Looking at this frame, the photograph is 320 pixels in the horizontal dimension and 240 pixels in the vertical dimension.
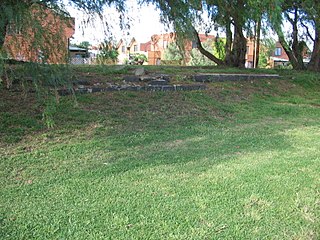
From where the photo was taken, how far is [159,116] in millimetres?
6594

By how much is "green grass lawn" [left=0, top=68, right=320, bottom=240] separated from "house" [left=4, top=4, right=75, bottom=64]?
3.97 feet

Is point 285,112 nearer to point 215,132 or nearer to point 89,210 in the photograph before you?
point 215,132

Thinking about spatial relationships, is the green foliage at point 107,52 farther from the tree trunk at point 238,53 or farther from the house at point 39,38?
the tree trunk at point 238,53

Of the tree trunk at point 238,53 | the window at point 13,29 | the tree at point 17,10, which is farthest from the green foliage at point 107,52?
the tree trunk at point 238,53

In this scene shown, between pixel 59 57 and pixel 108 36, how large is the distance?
46.9 inches

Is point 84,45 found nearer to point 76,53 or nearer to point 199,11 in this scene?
point 76,53

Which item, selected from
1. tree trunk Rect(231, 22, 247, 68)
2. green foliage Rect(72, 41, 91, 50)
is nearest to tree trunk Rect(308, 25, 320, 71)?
tree trunk Rect(231, 22, 247, 68)

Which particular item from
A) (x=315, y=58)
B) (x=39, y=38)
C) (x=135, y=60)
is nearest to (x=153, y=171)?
(x=39, y=38)

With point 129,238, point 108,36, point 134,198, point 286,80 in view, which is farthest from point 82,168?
point 286,80

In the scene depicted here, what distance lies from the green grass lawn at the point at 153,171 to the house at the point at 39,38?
1211 millimetres

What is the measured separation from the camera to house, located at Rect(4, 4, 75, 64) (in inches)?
139

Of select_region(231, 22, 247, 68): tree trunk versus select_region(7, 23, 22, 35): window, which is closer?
select_region(7, 23, 22, 35): window

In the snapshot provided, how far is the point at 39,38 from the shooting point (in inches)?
141

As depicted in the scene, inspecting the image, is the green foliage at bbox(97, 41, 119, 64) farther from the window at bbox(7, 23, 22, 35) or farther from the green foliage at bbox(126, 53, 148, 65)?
the green foliage at bbox(126, 53, 148, 65)
